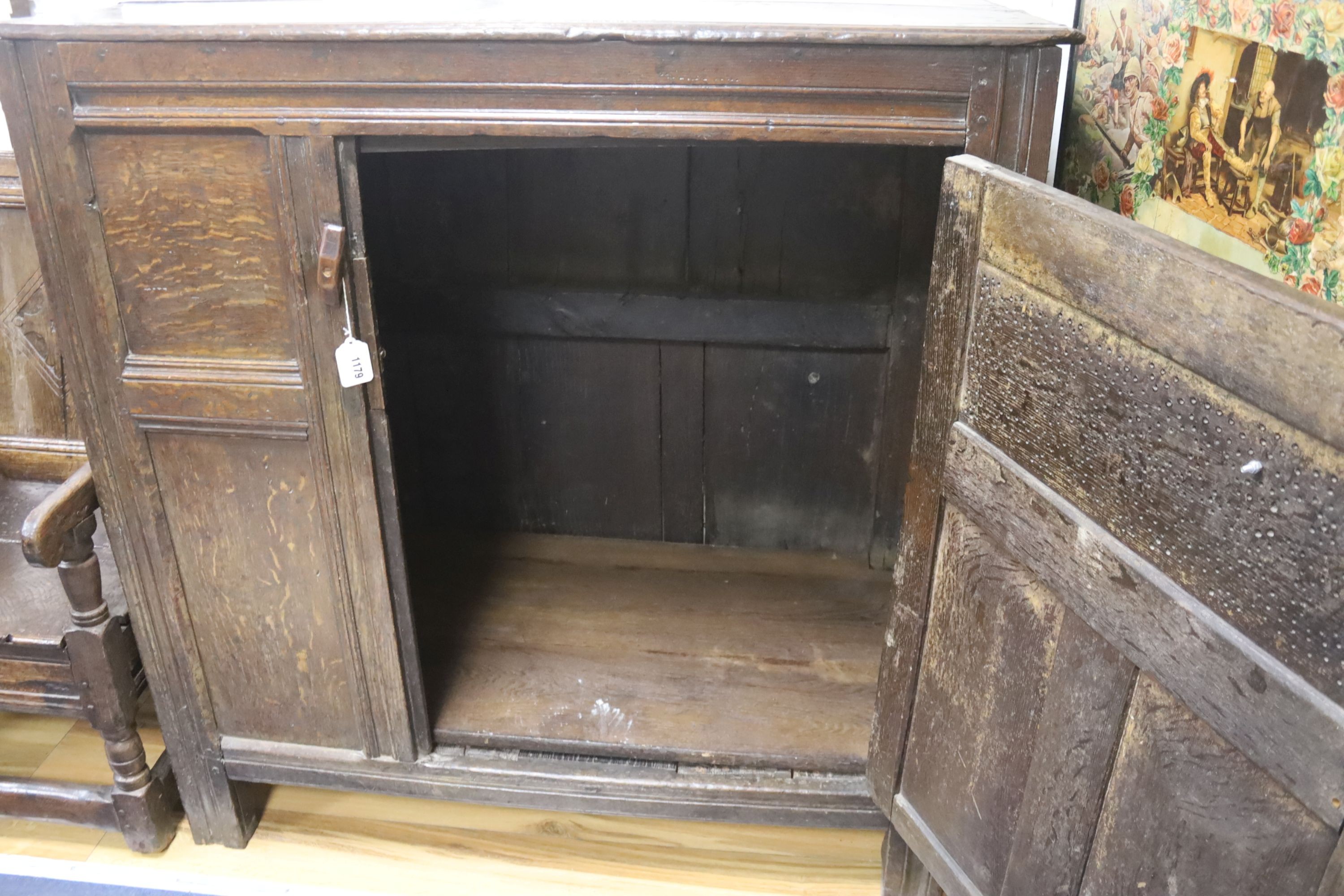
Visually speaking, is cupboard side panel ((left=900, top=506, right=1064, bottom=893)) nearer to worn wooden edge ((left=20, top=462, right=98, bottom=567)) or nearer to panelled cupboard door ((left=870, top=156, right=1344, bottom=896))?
panelled cupboard door ((left=870, top=156, right=1344, bottom=896))

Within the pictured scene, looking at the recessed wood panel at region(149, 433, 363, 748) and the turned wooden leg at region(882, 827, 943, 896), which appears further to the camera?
the turned wooden leg at region(882, 827, 943, 896)

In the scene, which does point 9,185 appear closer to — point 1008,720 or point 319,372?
point 319,372

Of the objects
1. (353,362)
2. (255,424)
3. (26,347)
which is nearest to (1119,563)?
(353,362)

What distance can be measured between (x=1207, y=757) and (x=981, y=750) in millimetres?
365

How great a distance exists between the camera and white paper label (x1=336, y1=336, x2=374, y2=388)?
51.4 inches

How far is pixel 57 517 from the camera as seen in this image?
1.43 meters

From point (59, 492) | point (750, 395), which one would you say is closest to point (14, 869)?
point (59, 492)

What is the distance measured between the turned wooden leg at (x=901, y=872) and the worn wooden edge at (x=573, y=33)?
3.65 ft

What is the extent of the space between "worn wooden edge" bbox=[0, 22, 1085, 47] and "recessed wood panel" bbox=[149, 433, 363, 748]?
20.2 inches

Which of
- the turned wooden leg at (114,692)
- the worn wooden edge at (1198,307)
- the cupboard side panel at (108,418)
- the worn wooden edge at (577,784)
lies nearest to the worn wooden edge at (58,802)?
the turned wooden leg at (114,692)

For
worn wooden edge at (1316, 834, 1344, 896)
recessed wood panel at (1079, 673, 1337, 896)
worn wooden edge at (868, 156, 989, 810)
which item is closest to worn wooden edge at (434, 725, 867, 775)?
worn wooden edge at (868, 156, 989, 810)

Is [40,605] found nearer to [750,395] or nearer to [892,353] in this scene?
[750,395]

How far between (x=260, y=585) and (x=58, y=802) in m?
0.58

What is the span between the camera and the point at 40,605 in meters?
1.69
